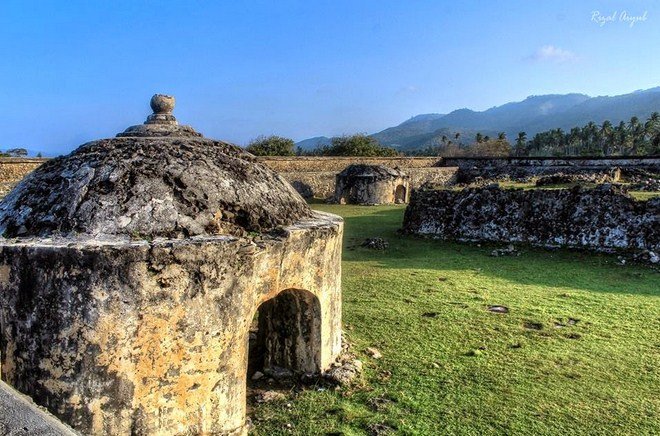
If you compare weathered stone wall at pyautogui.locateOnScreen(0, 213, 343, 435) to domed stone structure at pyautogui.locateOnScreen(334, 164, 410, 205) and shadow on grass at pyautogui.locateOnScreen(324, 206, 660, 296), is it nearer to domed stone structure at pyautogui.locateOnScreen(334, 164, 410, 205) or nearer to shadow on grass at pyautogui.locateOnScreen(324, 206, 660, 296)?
shadow on grass at pyautogui.locateOnScreen(324, 206, 660, 296)

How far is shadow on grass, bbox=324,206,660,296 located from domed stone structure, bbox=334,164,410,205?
26.5ft

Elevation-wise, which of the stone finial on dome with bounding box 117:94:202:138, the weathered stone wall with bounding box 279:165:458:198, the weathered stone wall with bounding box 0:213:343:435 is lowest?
the weathered stone wall with bounding box 0:213:343:435

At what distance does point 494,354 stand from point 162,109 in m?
4.42

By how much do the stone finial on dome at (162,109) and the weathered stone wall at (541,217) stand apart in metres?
9.58

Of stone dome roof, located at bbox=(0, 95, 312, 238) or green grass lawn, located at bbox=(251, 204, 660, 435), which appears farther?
green grass lawn, located at bbox=(251, 204, 660, 435)

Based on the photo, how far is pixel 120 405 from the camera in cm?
384

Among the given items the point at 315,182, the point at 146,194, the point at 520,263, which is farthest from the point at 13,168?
the point at 146,194

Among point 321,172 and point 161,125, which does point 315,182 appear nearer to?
point 321,172

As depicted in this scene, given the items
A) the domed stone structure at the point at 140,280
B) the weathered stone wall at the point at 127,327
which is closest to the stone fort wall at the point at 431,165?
the domed stone structure at the point at 140,280

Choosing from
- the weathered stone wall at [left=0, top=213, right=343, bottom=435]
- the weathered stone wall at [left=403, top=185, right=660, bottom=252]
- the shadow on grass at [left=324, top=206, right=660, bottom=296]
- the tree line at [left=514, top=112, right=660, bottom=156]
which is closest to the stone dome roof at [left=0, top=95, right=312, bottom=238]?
the weathered stone wall at [left=0, top=213, right=343, bottom=435]

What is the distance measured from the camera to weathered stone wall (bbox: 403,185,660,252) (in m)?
11.7

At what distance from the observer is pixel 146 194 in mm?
4266

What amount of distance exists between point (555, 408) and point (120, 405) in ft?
11.9

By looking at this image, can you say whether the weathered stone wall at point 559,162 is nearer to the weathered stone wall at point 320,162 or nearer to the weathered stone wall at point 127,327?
the weathered stone wall at point 320,162
